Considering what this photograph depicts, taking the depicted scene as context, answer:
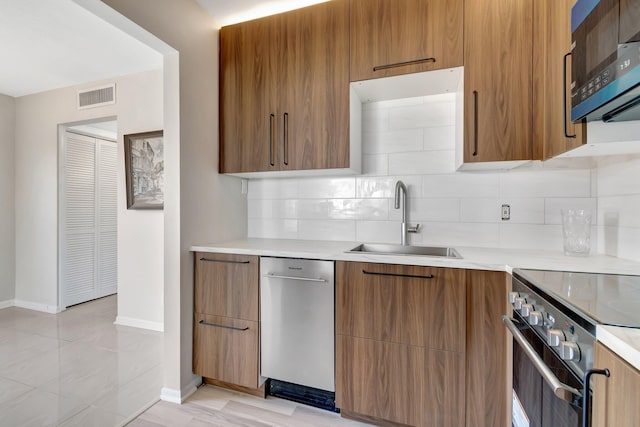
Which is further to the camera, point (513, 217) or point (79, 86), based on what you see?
point (79, 86)

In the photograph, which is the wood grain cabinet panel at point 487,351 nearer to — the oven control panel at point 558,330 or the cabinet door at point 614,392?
the oven control panel at point 558,330

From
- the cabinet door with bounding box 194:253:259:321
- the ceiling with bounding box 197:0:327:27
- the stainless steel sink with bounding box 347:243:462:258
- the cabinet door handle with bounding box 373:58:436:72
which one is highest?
the ceiling with bounding box 197:0:327:27

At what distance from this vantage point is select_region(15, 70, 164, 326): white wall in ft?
9.39

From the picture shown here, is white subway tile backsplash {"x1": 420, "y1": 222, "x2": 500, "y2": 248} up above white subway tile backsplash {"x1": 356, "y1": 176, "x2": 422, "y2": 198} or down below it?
below

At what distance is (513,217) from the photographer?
1.86 meters

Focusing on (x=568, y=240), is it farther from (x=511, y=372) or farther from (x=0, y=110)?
(x=0, y=110)

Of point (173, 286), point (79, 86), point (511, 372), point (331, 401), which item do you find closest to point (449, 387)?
point (511, 372)

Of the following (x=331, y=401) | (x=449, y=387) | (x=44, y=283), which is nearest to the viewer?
(x=449, y=387)

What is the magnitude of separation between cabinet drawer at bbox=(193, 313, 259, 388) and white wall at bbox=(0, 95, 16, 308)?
3302 mm

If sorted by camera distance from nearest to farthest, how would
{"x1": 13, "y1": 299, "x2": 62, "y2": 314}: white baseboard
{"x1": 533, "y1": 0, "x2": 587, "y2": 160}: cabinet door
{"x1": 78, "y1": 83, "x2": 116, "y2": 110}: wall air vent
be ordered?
A: {"x1": 533, "y1": 0, "x2": 587, "y2": 160}: cabinet door < {"x1": 78, "y1": 83, "x2": 116, "y2": 110}: wall air vent < {"x1": 13, "y1": 299, "x2": 62, "y2": 314}: white baseboard

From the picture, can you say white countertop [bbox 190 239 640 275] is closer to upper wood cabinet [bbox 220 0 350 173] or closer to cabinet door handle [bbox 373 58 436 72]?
upper wood cabinet [bbox 220 0 350 173]

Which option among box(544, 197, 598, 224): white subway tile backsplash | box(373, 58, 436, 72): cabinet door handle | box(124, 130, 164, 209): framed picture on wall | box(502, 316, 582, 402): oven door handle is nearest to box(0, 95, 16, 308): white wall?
box(124, 130, 164, 209): framed picture on wall

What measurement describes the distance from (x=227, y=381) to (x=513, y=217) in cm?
208

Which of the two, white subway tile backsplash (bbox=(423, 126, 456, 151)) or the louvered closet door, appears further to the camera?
the louvered closet door
